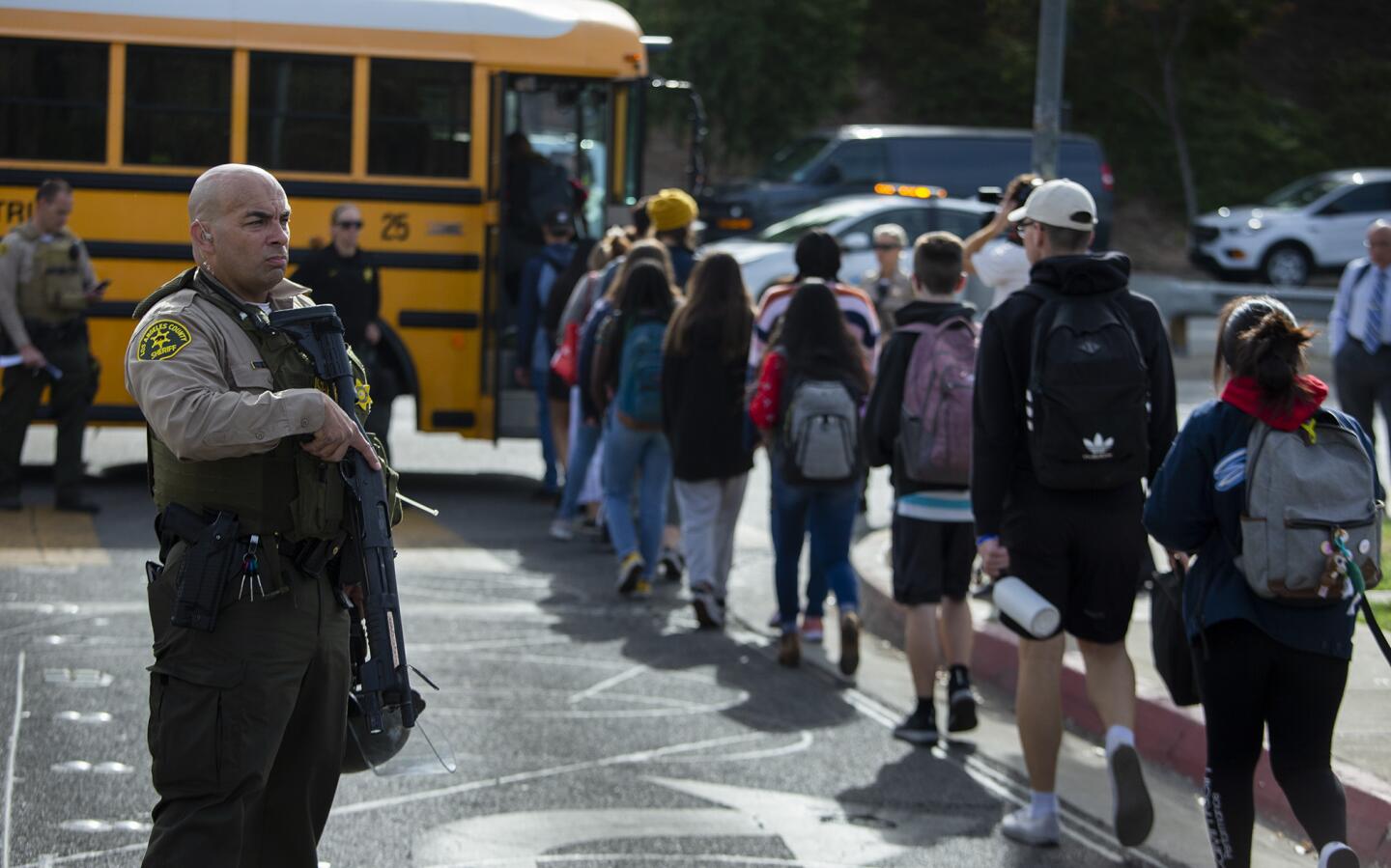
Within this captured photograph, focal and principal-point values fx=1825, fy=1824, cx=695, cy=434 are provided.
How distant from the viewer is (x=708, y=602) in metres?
8.34

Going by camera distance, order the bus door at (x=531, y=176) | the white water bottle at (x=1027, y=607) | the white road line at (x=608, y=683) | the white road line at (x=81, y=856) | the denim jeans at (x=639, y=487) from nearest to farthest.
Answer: the white road line at (x=81, y=856) → the white water bottle at (x=1027, y=607) → the white road line at (x=608, y=683) → the denim jeans at (x=639, y=487) → the bus door at (x=531, y=176)

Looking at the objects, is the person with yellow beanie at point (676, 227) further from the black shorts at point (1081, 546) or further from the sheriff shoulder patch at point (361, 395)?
the sheriff shoulder patch at point (361, 395)

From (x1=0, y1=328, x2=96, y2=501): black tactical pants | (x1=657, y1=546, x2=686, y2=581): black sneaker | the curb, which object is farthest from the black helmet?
(x1=0, y1=328, x2=96, y2=501): black tactical pants

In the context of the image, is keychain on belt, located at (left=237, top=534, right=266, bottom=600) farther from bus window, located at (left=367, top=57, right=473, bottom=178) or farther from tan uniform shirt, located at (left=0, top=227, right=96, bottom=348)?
bus window, located at (left=367, top=57, right=473, bottom=178)

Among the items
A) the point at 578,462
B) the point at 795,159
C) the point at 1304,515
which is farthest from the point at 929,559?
the point at 795,159

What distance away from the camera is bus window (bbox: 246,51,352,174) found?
1166 cm

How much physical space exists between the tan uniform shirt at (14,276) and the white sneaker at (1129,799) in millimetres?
6982

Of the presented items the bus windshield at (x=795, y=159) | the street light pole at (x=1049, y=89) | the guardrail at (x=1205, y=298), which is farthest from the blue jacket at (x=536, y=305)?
the bus windshield at (x=795, y=159)

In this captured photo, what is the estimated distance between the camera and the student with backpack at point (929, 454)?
6.50m

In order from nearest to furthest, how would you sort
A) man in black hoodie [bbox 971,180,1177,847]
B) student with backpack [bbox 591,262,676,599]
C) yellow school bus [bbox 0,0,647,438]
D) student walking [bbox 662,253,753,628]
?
man in black hoodie [bbox 971,180,1177,847], student walking [bbox 662,253,753,628], student with backpack [bbox 591,262,676,599], yellow school bus [bbox 0,0,647,438]

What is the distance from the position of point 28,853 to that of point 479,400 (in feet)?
24.6

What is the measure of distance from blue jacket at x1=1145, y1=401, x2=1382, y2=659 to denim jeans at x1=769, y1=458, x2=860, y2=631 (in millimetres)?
3056

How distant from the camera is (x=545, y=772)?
5969mm

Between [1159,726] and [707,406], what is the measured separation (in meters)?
2.64
